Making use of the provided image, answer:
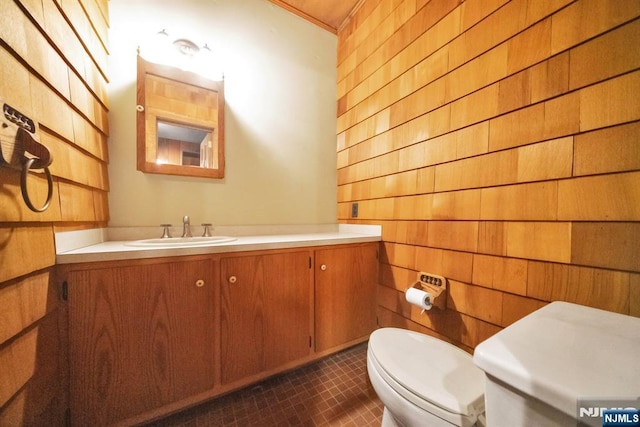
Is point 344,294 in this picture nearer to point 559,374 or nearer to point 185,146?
point 559,374

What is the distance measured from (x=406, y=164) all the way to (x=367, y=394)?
1371 millimetres

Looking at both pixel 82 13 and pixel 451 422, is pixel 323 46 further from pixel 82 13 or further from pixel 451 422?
pixel 451 422

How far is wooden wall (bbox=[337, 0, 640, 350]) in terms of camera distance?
69 centimetres

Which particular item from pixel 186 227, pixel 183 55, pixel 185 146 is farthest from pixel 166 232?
pixel 183 55

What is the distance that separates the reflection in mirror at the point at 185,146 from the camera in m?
1.37

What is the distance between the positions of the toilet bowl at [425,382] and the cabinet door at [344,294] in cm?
51

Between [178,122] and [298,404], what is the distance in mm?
1822

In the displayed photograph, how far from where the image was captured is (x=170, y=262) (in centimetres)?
98

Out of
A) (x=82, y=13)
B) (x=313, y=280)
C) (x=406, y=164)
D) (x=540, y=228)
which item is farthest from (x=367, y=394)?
(x=82, y=13)

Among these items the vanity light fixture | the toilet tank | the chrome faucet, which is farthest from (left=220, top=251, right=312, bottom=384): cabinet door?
the vanity light fixture

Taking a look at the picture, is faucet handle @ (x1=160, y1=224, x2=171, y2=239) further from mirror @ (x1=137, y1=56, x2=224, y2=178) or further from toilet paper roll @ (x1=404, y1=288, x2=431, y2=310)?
toilet paper roll @ (x1=404, y1=288, x2=431, y2=310)

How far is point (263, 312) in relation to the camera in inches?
46.7

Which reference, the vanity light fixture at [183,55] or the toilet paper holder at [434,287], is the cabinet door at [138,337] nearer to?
the toilet paper holder at [434,287]

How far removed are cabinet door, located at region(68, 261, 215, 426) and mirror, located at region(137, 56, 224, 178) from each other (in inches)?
28.9
